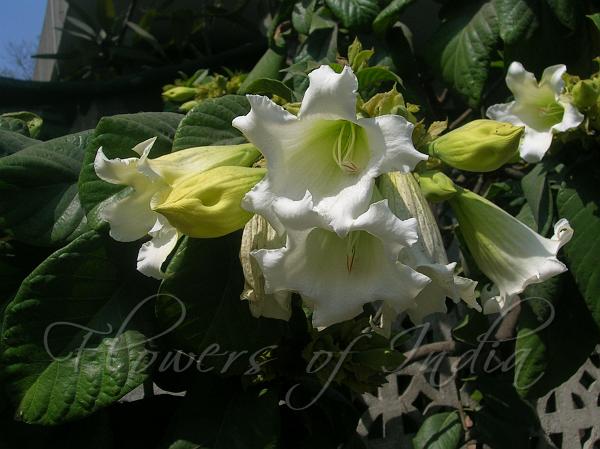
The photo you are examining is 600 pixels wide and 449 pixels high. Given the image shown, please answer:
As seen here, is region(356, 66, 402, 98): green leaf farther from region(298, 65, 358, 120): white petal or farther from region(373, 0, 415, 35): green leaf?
region(373, 0, 415, 35): green leaf

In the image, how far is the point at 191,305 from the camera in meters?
0.60

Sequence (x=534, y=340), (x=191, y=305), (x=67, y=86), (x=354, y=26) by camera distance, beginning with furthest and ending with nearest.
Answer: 1. (x=67, y=86)
2. (x=354, y=26)
3. (x=534, y=340)
4. (x=191, y=305)

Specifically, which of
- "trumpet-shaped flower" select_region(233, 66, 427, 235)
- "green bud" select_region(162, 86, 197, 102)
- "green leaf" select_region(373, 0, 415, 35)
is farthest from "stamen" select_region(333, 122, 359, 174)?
"green bud" select_region(162, 86, 197, 102)

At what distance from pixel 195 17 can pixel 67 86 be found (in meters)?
0.52

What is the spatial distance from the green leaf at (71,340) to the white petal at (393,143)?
317 millimetres

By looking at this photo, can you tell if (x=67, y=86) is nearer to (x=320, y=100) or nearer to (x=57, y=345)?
(x=57, y=345)

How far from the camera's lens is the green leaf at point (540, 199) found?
95cm

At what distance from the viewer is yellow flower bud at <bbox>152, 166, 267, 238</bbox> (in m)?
0.47

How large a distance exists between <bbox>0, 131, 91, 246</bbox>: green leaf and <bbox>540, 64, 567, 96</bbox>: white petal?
687 millimetres

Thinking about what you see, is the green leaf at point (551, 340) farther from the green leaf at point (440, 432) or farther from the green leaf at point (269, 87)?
the green leaf at point (269, 87)

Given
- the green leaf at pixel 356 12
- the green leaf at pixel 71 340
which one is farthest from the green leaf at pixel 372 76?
the green leaf at pixel 356 12

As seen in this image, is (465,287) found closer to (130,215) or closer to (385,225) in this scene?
(385,225)

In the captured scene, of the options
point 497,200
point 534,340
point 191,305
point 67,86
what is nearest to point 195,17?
point 67,86

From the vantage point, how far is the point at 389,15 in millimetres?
1151
